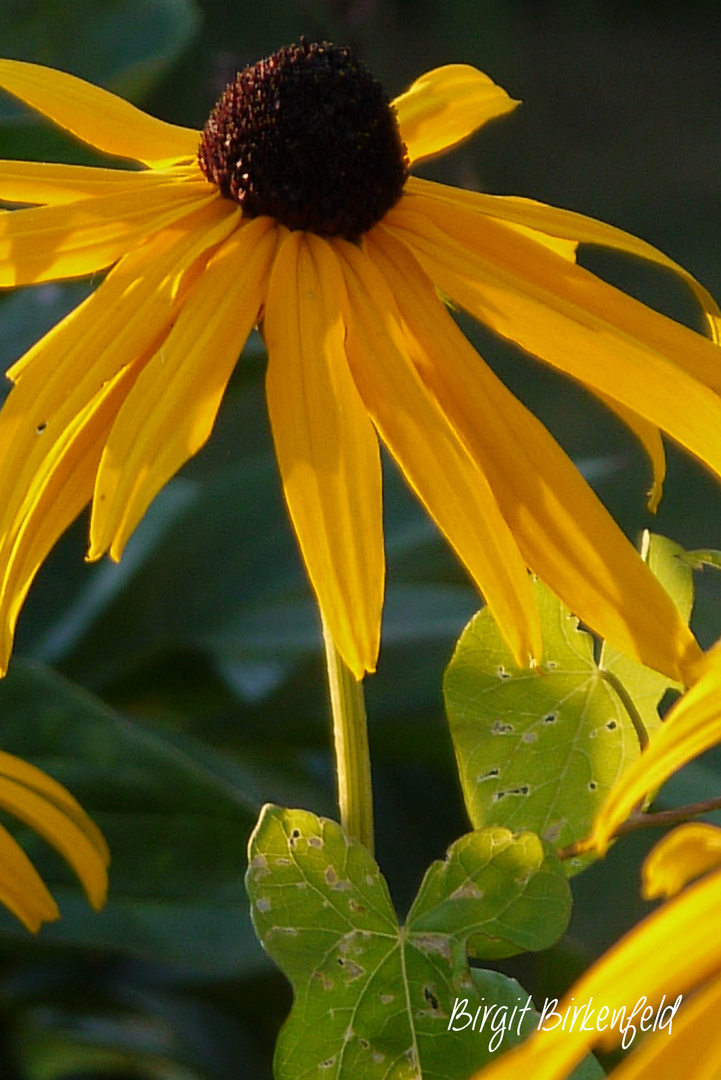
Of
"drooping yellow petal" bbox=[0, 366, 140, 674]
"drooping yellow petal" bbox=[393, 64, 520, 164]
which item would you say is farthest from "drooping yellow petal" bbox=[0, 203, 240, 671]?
"drooping yellow petal" bbox=[393, 64, 520, 164]

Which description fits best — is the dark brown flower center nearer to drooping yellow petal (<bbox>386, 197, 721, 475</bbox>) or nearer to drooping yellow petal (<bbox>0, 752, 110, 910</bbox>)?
drooping yellow petal (<bbox>386, 197, 721, 475</bbox>)

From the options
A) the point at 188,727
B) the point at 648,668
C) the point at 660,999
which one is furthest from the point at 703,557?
the point at 188,727

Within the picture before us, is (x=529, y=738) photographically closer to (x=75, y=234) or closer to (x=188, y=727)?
(x=75, y=234)

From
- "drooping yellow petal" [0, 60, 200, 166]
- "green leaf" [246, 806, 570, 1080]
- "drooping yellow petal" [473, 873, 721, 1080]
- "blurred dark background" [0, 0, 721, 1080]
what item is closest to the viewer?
"drooping yellow petal" [473, 873, 721, 1080]

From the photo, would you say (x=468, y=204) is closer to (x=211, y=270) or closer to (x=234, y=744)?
(x=211, y=270)

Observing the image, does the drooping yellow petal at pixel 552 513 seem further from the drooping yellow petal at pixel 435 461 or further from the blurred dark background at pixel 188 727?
the blurred dark background at pixel 188 727

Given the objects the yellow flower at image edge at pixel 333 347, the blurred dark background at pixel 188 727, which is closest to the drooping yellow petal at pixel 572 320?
the yellow flower at image edge at pixel 333 347
